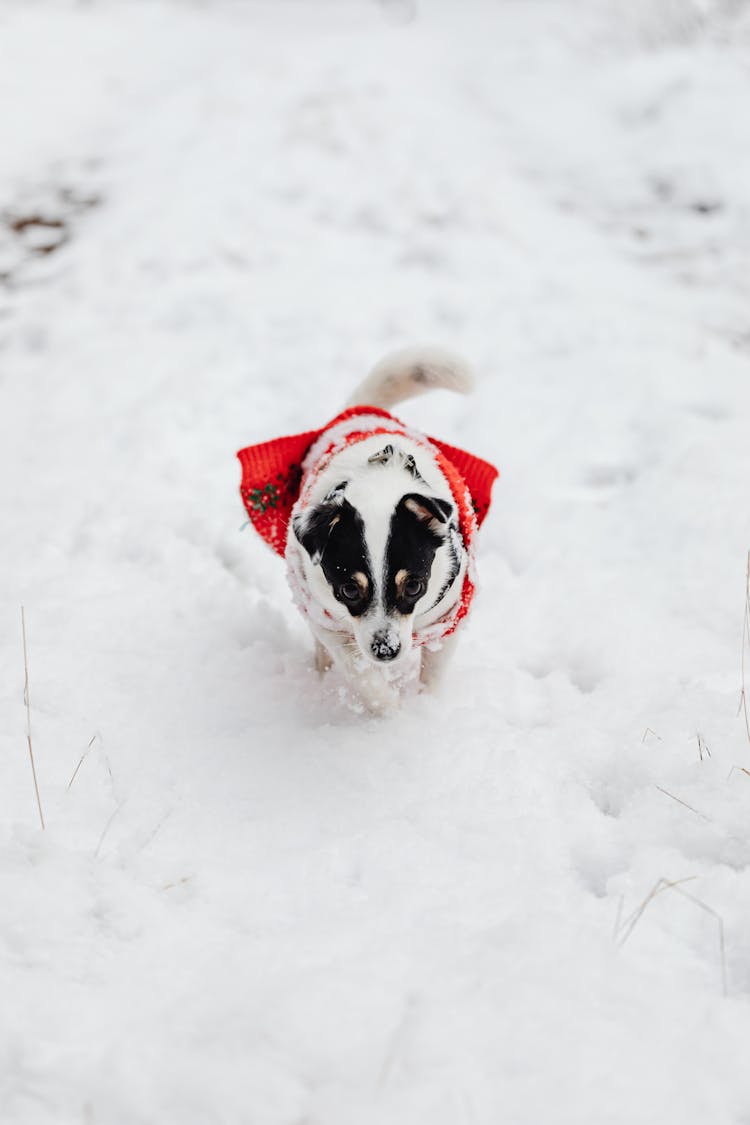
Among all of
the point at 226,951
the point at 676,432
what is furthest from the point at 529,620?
the point at 226,951

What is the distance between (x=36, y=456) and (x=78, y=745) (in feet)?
6.50

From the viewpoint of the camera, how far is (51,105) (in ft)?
25.0

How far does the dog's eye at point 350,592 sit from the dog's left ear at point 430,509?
0.90ft

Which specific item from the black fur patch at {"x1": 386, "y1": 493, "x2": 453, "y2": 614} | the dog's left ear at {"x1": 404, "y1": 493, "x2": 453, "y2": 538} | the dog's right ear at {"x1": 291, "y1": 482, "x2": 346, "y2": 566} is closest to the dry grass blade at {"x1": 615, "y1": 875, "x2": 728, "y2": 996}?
the black fur patch at {"x1": 386, "y1": 493, "x2": 453, "y2": 614}

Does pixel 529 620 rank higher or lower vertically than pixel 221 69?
lower

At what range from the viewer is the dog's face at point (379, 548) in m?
2.29

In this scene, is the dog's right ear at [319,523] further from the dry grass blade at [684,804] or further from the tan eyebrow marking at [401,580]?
the dry grass blade at [684,804]

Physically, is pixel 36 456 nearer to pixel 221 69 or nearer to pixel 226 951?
pixel 226 951

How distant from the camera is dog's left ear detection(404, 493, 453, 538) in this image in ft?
7.52

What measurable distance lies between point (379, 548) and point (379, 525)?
0.22ft

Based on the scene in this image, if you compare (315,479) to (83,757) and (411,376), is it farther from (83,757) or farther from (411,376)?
(83,757)

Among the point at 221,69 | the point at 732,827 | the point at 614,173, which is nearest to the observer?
the point at 732,827

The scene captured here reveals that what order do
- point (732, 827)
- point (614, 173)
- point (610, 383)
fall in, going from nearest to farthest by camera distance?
point (732, 827), point (610, 383), point (614, 173)

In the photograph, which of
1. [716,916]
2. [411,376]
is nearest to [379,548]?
[411,376]
